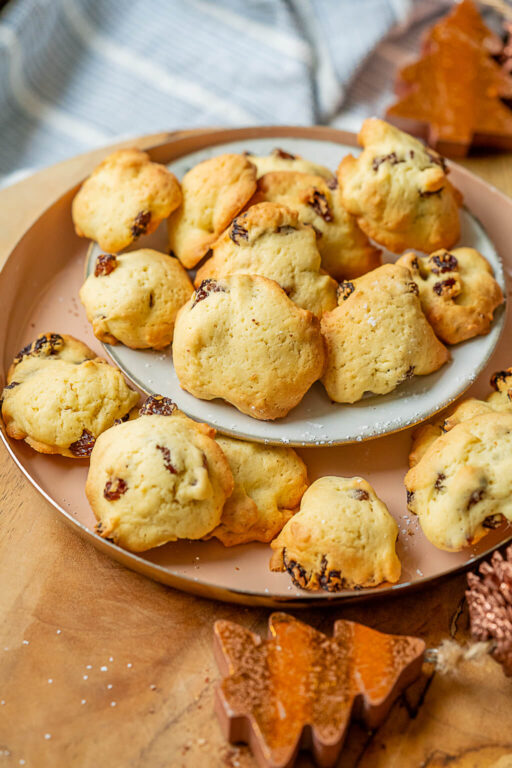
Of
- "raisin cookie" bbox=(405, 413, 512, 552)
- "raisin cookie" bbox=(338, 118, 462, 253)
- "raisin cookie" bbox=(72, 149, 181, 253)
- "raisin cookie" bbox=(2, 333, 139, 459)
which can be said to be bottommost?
"raisin cookie" bbox=(405, 413, 512, 552)

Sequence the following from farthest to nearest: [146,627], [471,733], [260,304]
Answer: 1. [260,304]
2. [146,627]
3. [471,733]

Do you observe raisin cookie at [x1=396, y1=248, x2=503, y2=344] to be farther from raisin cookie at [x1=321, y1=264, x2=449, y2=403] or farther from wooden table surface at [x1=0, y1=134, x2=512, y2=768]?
wooden table surface at [x1=0, y1=134, x2=512, y2=768]

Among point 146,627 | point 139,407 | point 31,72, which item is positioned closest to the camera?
point 146,627

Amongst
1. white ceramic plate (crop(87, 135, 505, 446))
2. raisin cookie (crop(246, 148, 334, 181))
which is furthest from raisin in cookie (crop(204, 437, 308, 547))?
raisin cookie (crop(246, 148, 334, 181))

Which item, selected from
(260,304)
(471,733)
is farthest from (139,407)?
(471,733)

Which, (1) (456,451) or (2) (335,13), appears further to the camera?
(2) (335,13)

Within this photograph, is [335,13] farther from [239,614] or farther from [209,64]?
[239,614]

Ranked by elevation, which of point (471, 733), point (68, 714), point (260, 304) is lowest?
point (471, 733)

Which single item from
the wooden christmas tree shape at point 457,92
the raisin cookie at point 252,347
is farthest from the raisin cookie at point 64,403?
the wooden christmas tree shape at point 457,92
